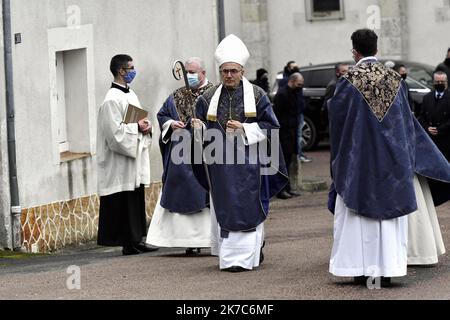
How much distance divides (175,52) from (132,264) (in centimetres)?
640

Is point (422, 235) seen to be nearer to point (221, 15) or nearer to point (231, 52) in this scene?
point (231, 52)

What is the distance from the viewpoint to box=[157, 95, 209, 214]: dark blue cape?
14.5 m

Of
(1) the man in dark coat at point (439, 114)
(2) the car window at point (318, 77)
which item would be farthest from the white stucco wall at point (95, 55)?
(2) the car window at point (318, 77)

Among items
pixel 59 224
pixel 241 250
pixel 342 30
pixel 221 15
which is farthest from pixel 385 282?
pixel 342 30

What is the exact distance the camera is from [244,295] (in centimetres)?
1101

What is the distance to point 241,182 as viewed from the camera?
1269 cm

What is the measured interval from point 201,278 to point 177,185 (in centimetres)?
246

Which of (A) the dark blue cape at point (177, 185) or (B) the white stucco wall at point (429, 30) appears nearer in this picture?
(A) the dark blue cape at point (177, 185)

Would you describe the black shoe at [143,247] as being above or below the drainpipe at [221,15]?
below

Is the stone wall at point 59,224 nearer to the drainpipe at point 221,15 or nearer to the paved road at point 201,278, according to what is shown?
the paved road at point 201,278

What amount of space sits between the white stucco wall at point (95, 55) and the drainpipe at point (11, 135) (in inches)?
7.4

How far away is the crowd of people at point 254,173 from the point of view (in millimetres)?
11359

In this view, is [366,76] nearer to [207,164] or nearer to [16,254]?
[207,164]

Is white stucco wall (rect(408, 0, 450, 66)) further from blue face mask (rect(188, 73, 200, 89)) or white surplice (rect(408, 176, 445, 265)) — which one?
white surplice (rect(408, 176, 445, 265))
